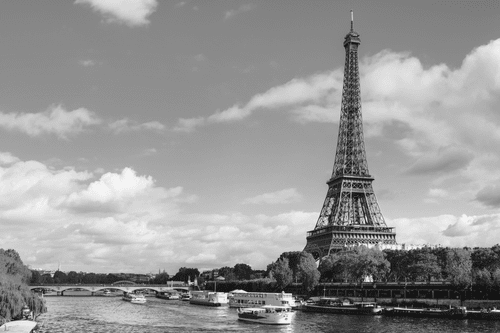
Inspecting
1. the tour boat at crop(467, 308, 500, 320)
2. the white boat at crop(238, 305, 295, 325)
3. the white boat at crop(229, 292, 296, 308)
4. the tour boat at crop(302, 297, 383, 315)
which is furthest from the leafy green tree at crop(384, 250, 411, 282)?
the white boat at crop(238, 305, 295, 325)

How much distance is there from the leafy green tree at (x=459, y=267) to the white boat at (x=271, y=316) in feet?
111

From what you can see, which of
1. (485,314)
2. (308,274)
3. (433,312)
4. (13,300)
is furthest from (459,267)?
(13,300)

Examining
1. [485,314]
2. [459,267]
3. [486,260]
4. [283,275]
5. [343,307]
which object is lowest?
[485,314]

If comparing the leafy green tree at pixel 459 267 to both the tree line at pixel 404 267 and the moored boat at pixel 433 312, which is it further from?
the moored boat at pixel 433 312

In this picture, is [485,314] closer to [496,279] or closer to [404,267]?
[496,279]

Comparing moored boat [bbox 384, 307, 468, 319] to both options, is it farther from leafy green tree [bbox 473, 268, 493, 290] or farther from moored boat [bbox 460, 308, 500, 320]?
leafy green tree [bbox 473, 268, 493, 290]

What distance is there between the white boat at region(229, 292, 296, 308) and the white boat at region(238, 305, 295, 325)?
1229cm

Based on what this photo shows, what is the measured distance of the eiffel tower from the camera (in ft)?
540

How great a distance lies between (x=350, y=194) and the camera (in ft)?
557

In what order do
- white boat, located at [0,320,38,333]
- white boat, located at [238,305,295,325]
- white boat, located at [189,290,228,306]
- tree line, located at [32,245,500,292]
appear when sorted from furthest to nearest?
white boat, located at [189,290,228,306] → tree line, located at [32,245,500,292] → white boat, located at [238,305,295,325] → white boat, located at [0,320,38,333]

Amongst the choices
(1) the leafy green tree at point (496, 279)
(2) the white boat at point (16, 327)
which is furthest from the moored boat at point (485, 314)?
(2) the white boat at point (16, 327)

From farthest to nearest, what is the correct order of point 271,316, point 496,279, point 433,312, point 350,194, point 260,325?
1. point 350,194
2. point 496,279
3. point 433,312
4. point 271,316
5. point 260,325

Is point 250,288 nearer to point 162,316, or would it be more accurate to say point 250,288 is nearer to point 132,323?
point 162,316

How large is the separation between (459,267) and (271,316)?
40.7m
